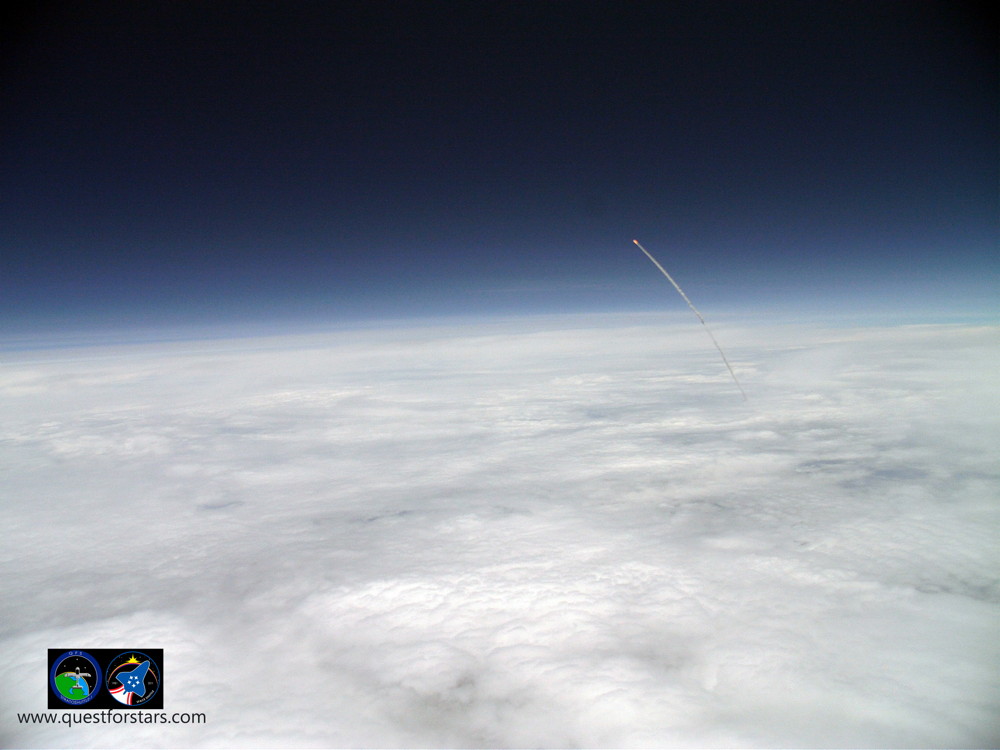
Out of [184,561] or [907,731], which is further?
[184,561]

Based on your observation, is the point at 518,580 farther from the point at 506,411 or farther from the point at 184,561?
the point at 506,411

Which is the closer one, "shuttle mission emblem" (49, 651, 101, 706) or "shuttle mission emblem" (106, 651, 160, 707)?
"shuttle mission emblem" (49, 651, 101, 706)

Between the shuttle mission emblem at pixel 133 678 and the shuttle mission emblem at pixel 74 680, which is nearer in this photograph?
the shuttle mission emblem at pixel 74 680

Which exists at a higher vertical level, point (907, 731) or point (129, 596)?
point (907, 731)

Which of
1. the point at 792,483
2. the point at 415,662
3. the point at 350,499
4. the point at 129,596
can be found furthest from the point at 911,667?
the point at 350,499
